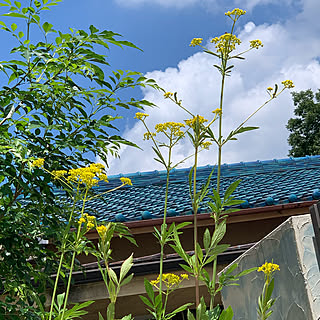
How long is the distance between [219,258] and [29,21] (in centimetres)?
222

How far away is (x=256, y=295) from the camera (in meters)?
2.57

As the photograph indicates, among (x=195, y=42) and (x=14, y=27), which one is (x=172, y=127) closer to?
(x=195, y=42)

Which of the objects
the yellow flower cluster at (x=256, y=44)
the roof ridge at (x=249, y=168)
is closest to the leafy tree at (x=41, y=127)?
the yellow flower cluster at (x=256, y=44)

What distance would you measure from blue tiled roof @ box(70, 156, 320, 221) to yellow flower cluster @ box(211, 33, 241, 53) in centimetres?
277

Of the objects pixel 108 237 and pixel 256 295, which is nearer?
pixel 108 237

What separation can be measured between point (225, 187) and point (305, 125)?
11.8 meters

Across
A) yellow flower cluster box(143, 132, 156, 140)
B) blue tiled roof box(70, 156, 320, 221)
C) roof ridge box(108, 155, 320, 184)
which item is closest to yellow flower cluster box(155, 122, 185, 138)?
yellow flower cluster box(143, 132, 156, 140)

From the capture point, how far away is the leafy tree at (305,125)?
55.4 feet

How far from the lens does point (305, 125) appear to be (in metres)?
17.2

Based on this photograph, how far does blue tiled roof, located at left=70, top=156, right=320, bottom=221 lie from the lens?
4.96 meters

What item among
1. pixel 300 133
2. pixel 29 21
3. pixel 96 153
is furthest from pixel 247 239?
pixel 300 133

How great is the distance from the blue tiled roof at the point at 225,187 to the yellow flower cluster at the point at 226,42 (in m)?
2.77

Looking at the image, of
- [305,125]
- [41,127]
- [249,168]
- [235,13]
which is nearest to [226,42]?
[235,13]

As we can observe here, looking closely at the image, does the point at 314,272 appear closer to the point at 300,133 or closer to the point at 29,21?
the point at 29,21
